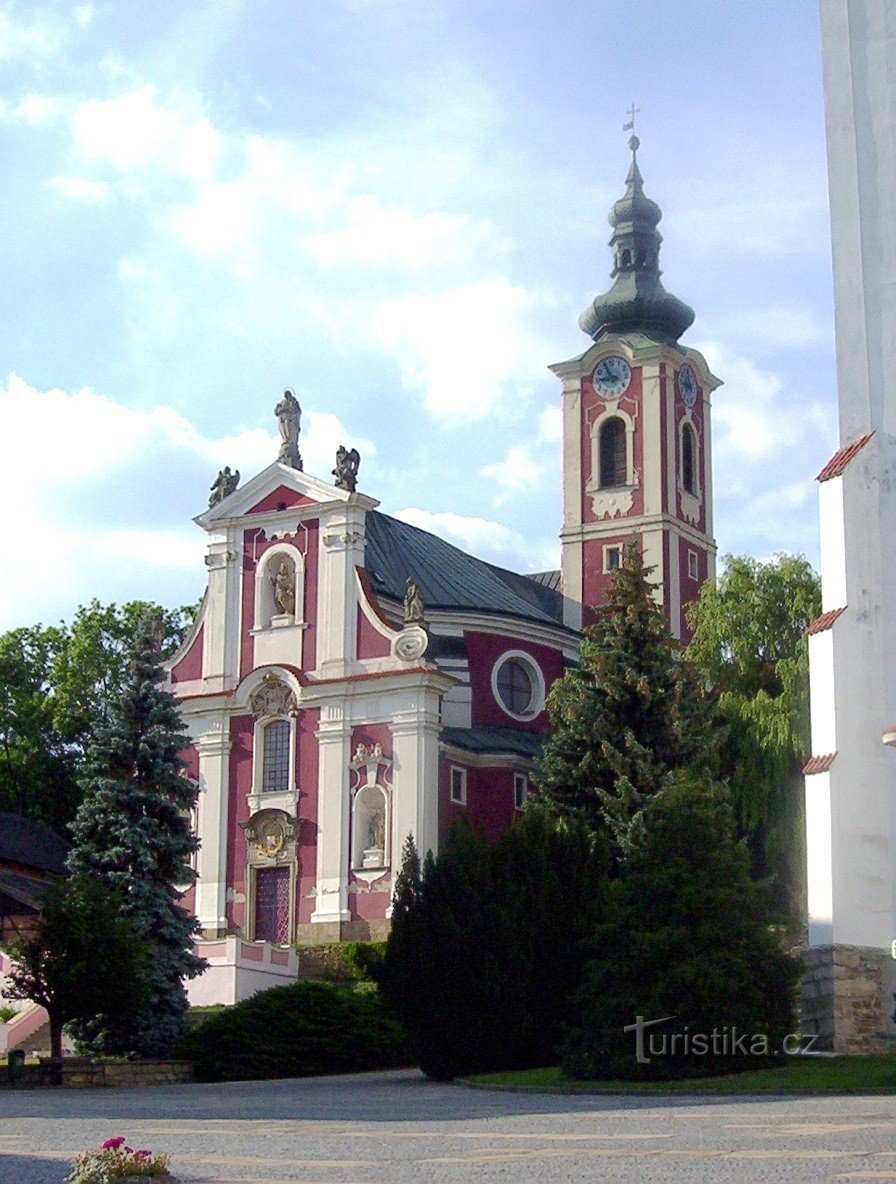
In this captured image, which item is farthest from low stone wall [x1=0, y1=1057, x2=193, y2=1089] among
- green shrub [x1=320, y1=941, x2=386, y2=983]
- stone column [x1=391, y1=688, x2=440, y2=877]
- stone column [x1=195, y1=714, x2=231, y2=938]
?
stone column [x1=195, y1=714, x2=231, y2=938]

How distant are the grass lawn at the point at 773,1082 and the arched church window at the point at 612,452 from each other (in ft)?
123

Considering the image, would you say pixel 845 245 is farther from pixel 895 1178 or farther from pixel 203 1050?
pixel 895 1178

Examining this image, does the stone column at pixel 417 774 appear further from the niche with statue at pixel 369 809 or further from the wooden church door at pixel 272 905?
the wooden church door at pixel 272 905

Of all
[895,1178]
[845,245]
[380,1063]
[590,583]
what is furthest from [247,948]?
[895,1178]

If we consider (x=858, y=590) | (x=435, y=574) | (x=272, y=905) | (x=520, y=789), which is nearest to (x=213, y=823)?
(x=272, y=905)

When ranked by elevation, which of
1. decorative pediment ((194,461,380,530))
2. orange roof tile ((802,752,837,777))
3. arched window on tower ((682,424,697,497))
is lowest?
orange roof tile ((802,752,837,777))

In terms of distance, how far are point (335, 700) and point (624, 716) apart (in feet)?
35.1

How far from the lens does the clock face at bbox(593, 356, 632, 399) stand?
6150 cm

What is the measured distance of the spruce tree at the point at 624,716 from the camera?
38188 millimetres

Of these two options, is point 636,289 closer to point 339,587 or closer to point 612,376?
point 612,376

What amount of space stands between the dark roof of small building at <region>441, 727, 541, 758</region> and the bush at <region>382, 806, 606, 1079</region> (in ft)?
60.7

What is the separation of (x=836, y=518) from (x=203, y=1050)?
46.4ft

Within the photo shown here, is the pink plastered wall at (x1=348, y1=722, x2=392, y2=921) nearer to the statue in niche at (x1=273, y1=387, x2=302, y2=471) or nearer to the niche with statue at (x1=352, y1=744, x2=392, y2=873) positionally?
the niche with statue at (x1=352, y1=744, x2=392, y2=873)

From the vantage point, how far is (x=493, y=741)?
159 ft
